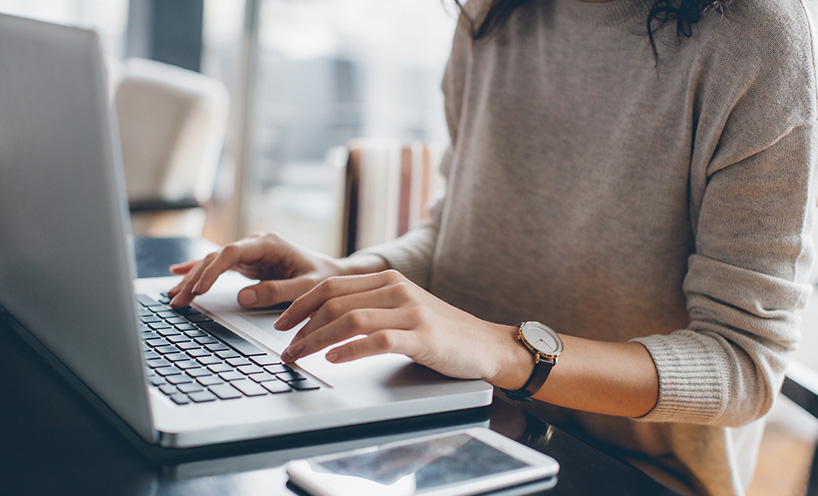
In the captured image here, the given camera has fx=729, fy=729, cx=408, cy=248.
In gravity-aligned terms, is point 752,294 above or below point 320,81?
below

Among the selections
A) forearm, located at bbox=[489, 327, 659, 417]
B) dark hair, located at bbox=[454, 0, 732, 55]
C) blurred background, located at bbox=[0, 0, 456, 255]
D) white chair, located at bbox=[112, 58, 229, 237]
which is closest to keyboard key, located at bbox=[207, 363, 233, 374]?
forearm, located at bbox=[489, 327, 659, 417]

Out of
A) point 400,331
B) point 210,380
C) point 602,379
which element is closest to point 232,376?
point 210,380

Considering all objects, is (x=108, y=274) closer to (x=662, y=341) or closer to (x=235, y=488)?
(x=235, y=488)

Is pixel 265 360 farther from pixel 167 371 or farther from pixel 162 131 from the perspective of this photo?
pixel 162 131

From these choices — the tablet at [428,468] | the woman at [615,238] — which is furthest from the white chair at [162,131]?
A: the tablet at [428,468]

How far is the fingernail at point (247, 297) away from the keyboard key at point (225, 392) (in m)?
0.21

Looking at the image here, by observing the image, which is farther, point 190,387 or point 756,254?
point 756,254

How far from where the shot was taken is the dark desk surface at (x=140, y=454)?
1.28 feet

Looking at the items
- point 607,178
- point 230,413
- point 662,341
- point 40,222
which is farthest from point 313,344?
point 607,178

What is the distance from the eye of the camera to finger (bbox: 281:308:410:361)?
529 millimetres

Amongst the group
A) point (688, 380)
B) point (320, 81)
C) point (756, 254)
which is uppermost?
point (320, 81)

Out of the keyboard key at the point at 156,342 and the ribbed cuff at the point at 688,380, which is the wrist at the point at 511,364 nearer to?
the ribbed cuff at the point at 688,380

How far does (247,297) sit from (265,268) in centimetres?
15

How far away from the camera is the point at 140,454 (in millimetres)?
425
